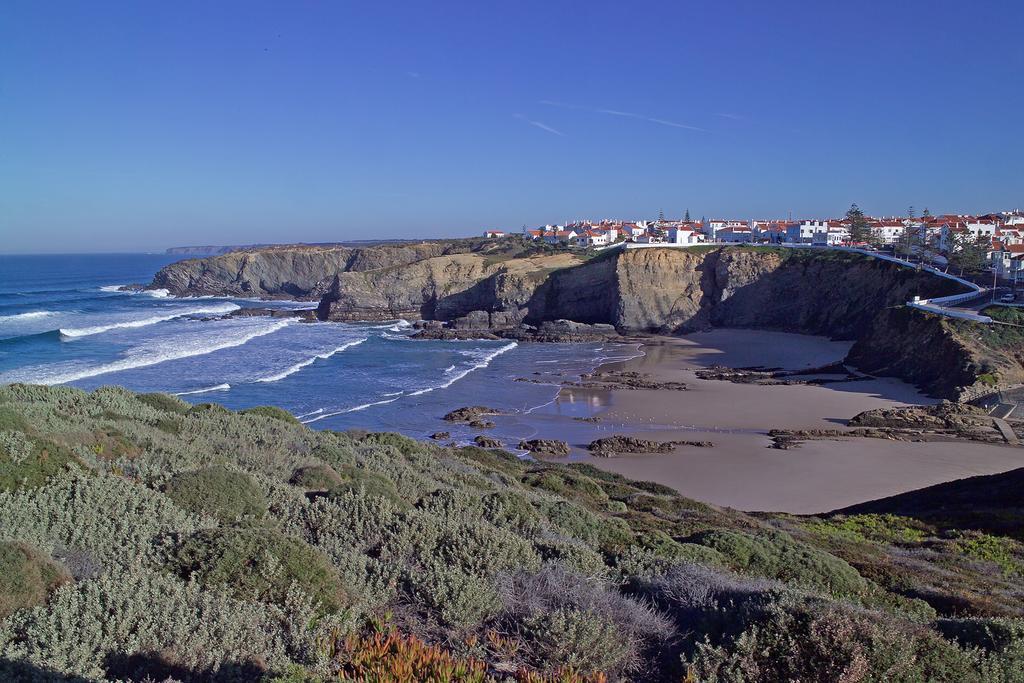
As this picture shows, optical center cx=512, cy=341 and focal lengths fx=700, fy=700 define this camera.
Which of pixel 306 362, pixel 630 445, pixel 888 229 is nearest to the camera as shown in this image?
pixel 630 445

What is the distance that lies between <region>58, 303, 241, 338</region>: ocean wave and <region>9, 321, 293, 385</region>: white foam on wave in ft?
26.9

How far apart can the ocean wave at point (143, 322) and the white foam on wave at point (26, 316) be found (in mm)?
8903

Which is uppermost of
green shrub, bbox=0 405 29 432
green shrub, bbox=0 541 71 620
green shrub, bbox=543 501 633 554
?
green shrub, bbox=0 405 29 432

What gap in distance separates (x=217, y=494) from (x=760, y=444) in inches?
870

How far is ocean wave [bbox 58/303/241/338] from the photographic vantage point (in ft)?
166

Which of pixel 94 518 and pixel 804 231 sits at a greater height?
pixel 804 231

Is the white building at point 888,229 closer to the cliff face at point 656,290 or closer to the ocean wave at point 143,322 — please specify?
the cliff face at point 656,290

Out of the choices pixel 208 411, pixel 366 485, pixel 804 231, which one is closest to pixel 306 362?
pixel 208 411

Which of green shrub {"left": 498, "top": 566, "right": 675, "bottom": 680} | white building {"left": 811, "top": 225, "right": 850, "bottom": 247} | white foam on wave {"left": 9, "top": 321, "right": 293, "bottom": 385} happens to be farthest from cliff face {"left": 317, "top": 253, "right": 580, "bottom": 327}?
green shrub {"left": 498, "top": 566, "right": 675, "bottom": 680}

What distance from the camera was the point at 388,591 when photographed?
516cm

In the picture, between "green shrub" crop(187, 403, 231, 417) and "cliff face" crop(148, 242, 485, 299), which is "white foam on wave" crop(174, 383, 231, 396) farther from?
"cliff face" crop(148, 242, 485, 299)

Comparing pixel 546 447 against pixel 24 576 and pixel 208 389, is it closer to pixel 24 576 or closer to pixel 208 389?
pixel 208 389

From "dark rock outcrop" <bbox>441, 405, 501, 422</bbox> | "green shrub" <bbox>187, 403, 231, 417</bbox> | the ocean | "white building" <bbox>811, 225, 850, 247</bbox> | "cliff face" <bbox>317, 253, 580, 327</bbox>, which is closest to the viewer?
"green shrub" <bbox>187, 403, 231, 417</bbox>

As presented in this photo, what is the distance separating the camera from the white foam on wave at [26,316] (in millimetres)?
58875
